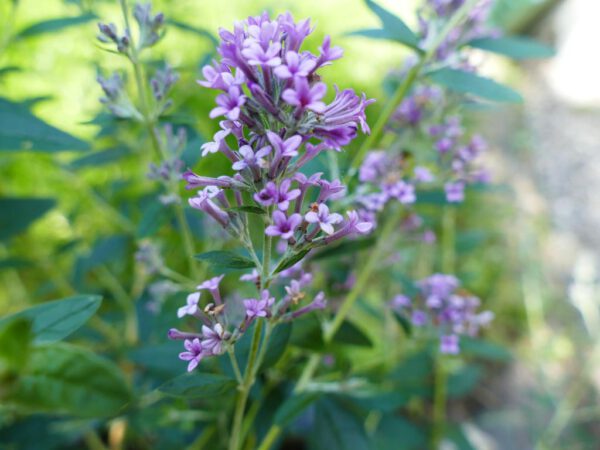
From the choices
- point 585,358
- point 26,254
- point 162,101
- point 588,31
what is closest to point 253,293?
point 162,101

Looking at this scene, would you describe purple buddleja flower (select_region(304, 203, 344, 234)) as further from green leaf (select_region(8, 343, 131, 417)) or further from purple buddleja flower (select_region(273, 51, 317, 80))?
green leaf (select_region(8, 343, 131, 417))

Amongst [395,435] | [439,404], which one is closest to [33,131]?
[395,435]

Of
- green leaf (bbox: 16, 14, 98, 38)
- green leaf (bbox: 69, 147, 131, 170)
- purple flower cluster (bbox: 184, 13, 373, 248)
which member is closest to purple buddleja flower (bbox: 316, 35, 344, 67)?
purple flower cluster (bbox: 184, 13, 373, 248)

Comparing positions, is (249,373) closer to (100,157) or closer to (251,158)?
(251,158)

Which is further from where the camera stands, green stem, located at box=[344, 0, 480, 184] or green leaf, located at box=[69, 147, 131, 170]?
green leaf, located at box=[69, 147, 131, 170]

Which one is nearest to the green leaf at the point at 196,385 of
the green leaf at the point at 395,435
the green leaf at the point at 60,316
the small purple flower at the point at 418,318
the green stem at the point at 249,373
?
the green stem at the point at 249,373

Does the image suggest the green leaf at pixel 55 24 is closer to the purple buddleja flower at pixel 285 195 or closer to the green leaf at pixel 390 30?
the green leaf at pixel 390 30
